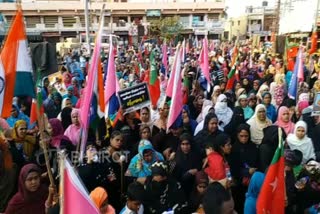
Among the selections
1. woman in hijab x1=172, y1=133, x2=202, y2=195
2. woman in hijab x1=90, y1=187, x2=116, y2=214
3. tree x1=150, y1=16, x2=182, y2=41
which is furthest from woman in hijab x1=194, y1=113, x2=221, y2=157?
tree x1=150, y1=16, x2=182, y2=41

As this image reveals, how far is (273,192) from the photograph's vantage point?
2.81 metres

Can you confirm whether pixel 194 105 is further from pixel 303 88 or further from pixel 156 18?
pixel 156 18

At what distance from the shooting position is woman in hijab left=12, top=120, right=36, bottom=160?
4.06m

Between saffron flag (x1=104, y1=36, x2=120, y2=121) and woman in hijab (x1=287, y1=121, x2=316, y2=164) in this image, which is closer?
woman in hijab (x1=287, y1=121, x2=316, y2=164)

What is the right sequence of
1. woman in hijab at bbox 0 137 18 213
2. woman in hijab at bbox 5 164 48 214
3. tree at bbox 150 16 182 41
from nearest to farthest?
woman in hijab at bbox 5 164 48 214
woman in hijab at bbox 0 137 18 213
tree at bbox 150 16 182 41

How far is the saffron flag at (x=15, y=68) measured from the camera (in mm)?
3504

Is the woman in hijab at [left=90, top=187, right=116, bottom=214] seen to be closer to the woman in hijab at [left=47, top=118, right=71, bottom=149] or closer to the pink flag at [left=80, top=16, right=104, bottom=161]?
the pink flag at [left=80, top=16, right=104, bottom=161]

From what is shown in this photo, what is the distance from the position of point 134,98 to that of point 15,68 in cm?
174

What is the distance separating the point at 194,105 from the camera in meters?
6.48

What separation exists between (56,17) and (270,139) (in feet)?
145

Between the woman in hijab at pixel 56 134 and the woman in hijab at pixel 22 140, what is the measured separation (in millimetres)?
249

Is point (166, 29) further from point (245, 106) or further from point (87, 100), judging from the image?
point (87, 100)

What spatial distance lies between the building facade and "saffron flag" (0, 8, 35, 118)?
126ft

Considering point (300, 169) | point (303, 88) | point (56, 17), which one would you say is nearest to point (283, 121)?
point (300, 169)
